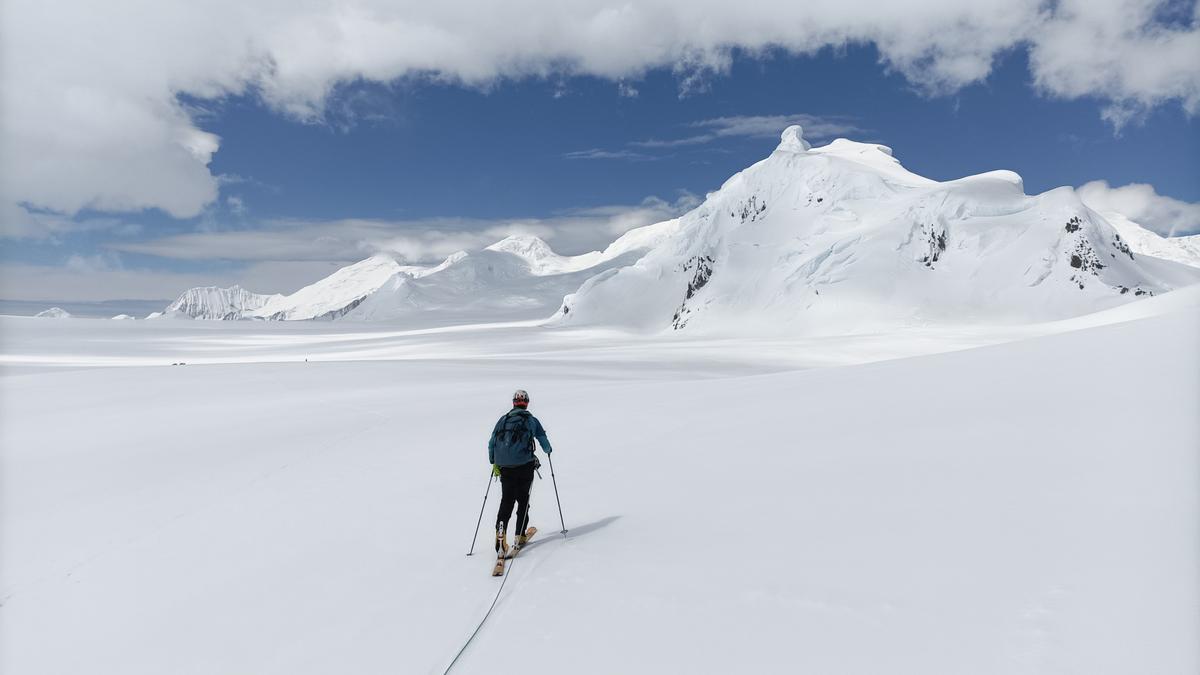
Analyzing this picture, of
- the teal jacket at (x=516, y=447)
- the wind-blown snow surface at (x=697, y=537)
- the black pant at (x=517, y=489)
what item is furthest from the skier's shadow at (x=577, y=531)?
the teal jacket at (x=516, y=447)

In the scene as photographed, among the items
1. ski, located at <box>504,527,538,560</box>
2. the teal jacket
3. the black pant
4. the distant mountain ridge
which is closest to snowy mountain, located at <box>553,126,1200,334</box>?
the distant mountain ridge

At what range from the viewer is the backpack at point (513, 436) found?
283 inches

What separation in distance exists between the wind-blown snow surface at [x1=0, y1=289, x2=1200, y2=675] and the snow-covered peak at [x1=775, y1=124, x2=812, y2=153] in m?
123

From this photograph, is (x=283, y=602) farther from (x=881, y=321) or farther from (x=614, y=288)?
(x=614, y=288)

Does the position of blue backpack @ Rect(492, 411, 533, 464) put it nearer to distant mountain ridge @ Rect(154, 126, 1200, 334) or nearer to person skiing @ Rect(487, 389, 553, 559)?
person skiing @ Rect(487, 389, 553, 559)

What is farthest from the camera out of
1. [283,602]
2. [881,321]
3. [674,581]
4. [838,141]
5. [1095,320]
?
[838,141]

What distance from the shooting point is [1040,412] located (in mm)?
8422

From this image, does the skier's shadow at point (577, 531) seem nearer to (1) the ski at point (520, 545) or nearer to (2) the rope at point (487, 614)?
(1) the ski at point (520, 545)

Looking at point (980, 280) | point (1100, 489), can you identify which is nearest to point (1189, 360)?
point (1100, 489)

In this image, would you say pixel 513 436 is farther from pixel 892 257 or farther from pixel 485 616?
pixel 892 257

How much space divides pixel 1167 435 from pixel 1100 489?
162cm

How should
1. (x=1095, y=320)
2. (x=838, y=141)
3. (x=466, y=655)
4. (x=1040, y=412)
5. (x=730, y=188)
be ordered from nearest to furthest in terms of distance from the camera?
(x=466, y=655), (x=1040, y=412), (x=1095, y=320), (x=730, y=188), (x=838, y=141)

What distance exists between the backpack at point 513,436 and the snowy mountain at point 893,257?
74.3 metres

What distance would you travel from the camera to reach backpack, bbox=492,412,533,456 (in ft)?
Answer: 23.6
